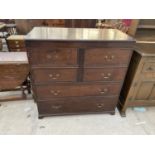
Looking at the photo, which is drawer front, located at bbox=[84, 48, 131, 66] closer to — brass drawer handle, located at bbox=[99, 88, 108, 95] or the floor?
brass drawer handle, located at bbox=[99, 88, 108, 95]

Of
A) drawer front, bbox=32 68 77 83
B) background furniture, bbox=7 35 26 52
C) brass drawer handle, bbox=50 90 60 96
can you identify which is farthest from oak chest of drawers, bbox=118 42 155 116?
background furniture, bbox=7 35 26 52

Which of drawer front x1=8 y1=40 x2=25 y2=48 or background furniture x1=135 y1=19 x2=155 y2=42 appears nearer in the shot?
background furniture x1=135 y1=19 x2=155 y2=42

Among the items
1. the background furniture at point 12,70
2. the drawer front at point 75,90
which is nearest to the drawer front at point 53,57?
the drawer front at point 75,90

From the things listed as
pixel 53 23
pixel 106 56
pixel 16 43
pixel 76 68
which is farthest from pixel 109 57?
pixel 16 43

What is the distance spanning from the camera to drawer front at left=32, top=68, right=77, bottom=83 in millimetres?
1519

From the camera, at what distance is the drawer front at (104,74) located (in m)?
1.58

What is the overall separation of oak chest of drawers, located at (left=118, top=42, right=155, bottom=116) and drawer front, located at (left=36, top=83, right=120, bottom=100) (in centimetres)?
23

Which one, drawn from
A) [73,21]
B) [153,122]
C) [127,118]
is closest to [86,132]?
[127,118]

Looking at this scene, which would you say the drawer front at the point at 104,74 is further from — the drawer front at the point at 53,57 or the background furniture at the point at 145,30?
the background furniture at the point at 145,30

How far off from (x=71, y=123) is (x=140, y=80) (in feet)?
3.52

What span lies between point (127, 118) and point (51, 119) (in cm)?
110

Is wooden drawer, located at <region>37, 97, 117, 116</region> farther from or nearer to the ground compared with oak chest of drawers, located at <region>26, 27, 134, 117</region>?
nearer to the ground

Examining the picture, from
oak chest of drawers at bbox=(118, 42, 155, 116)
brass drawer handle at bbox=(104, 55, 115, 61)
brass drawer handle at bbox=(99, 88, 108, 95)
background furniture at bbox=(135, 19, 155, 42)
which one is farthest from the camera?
background furniture at bbox=(135, 19, 155, 42)

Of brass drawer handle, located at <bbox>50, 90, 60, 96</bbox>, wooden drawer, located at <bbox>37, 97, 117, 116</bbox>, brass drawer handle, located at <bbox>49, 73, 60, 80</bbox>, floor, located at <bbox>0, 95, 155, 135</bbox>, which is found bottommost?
floor, located at <bbox>0, 95, 155, 135</bbox>
